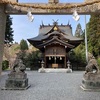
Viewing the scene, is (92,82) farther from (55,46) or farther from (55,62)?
(55,62)

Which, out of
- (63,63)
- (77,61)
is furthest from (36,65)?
(77,61)

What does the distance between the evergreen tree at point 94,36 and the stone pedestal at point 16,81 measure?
20.5 meters

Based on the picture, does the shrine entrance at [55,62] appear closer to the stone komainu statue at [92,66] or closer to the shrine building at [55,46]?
the shrine building at [55,46]

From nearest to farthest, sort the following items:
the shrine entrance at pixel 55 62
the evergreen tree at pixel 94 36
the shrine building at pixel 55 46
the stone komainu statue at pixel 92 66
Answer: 1. the stone komainu statue at pixel 92 66
2. the shrine building at pixel 55 46
3. the shrine entrance at pixel 55 62
4. the evergreen tree at pixel 94 36

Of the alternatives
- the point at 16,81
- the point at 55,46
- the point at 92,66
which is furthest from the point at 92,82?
the point at 55,46

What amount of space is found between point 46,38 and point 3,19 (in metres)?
20.3

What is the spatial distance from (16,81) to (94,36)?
2202 cm

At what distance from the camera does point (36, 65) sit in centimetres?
2545

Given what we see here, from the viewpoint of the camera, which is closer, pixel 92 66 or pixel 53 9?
pixel 53 9

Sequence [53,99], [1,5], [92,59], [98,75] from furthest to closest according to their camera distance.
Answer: [92,59] → [98,75] → [53,99] → [1,5]

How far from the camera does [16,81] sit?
8.66 meters

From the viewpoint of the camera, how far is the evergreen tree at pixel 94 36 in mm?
28172

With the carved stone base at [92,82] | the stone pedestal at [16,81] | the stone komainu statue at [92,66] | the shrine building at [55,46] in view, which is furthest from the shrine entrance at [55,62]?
the carved stone base at [92,82]

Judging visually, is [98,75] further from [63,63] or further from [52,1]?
[63,63]
